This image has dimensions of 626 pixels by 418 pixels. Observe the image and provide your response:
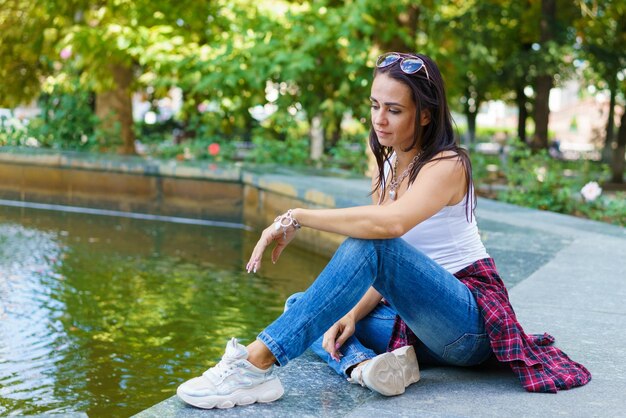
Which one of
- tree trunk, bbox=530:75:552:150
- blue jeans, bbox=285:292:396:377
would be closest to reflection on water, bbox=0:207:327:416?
blue jeans, bbox=285:292:396:377

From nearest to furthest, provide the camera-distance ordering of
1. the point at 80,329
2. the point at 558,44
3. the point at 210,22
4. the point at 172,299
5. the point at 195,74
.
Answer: the point at 80,329
the point at 172,299
the point at 195,74
the point at 210,22
the point at 558,44

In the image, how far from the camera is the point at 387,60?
10.4 feet

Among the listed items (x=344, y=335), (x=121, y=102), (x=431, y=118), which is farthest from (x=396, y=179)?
(x=121, y=102)

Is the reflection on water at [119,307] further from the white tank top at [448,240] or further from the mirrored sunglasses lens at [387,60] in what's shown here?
the mirrored sunglasses lens at [387,60]

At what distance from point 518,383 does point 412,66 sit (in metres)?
1.15

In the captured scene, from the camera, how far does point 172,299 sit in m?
6.07

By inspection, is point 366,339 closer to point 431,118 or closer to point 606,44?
point 431,118

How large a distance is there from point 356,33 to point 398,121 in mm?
9530

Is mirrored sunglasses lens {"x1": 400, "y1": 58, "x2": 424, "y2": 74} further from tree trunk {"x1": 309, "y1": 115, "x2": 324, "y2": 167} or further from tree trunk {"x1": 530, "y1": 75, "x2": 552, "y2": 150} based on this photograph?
tree trunk {"x1": 530, "y1": 75, "x2": 552, "y2": 150}

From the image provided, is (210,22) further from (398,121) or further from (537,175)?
(398,121)

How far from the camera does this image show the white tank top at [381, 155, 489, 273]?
319 cm

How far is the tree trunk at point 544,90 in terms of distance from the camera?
54.0 feet

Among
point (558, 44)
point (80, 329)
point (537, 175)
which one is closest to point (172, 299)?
point (80, 329)

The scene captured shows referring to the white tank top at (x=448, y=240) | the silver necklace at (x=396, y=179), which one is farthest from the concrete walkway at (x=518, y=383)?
the silver necklace at (x=396, y=179)
